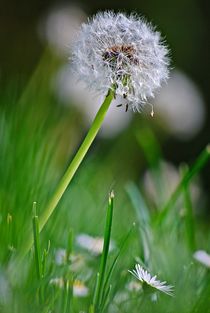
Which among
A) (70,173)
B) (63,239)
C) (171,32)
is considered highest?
(171,32)

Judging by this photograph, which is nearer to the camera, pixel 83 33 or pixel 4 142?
pixel 83 33

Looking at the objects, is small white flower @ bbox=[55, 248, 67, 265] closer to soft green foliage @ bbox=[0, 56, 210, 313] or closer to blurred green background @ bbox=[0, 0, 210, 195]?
soft green foliage @ bbox=[0, 56, 210, 313]

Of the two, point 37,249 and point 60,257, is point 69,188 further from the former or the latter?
point 37,249

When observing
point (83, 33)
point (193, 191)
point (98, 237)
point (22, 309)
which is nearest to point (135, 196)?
point (98, 237)

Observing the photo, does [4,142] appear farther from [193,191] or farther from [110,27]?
[193,191]

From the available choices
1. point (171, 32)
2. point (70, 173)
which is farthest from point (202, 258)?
point (171, 32)

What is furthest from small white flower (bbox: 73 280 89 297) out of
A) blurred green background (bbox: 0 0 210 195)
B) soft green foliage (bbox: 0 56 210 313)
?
blurred green background (bbox: 0 0 210 195)
